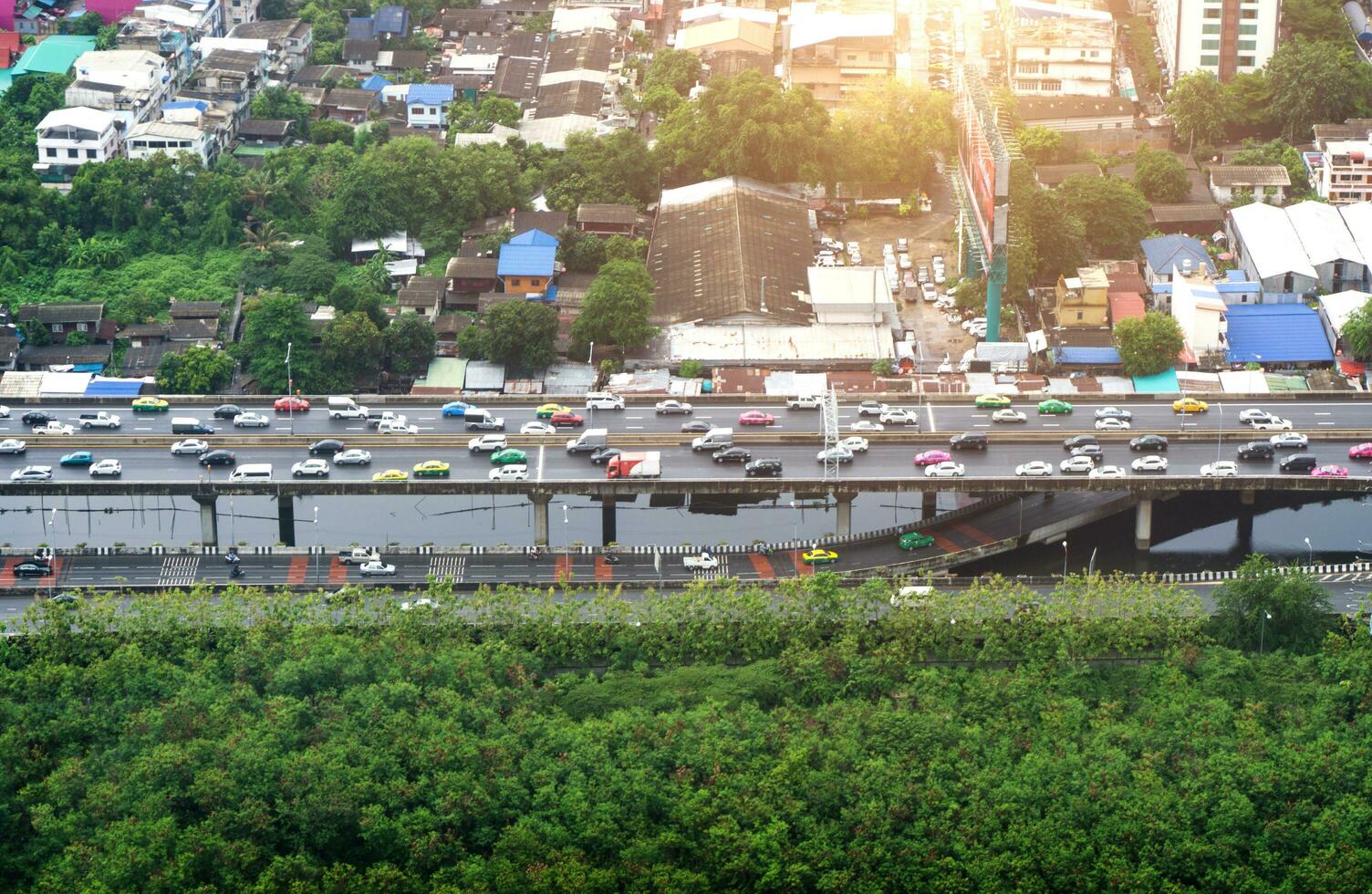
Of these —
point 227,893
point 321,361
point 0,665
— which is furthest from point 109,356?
point 227,893

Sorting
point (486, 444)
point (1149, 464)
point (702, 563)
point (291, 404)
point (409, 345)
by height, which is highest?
point (409, 345)

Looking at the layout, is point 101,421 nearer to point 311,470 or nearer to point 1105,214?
point 311,470

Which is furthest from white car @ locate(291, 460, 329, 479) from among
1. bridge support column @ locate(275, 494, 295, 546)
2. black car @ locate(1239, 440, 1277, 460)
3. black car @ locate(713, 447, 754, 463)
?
black car @ locate(1239, 440, 1277, 460)

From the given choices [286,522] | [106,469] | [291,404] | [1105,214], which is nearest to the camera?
[106,469]

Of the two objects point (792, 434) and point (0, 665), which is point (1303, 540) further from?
point (0, 665)

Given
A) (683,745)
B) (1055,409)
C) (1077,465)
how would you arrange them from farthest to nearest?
(1055,409), (1077,465), (683,745)

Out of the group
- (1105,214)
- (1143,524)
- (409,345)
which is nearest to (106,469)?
(409,345)
